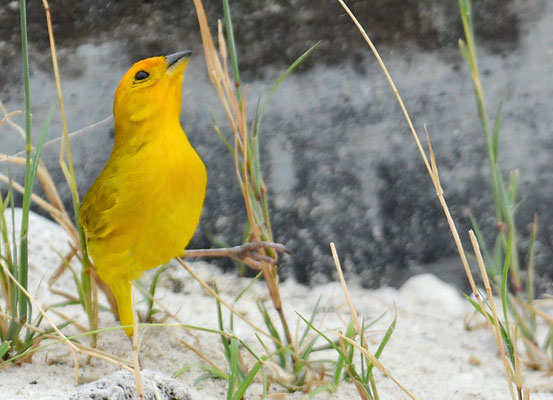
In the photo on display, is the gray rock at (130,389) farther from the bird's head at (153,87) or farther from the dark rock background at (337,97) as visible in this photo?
the dark rock background at (337,97)

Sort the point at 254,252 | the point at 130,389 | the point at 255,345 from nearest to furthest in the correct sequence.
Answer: the point at 130,389
the point at 254,252
the point at 255,345

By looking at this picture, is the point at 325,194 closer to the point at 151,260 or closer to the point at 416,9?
the point at 416,9

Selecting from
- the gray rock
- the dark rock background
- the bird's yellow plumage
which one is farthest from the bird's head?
the dark rock background

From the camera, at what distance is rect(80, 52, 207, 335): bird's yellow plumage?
0.91 m

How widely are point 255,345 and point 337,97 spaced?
0.67 meters

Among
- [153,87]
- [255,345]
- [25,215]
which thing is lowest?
[255,345]

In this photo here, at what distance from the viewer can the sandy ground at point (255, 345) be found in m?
1.04

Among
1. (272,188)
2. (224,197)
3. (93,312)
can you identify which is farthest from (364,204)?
(93,312)

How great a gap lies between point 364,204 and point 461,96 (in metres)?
0.36

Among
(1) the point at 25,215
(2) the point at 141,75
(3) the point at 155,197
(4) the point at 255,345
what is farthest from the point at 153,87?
(4) the point at 255,345

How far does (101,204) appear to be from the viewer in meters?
0.96

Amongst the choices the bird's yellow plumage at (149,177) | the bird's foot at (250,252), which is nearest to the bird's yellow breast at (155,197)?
the bird's yellow plumage at (149,177)

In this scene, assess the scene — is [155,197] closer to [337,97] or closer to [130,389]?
[130,389]

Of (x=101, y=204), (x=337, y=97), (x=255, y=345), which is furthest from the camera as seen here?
(x=337, y=97)
